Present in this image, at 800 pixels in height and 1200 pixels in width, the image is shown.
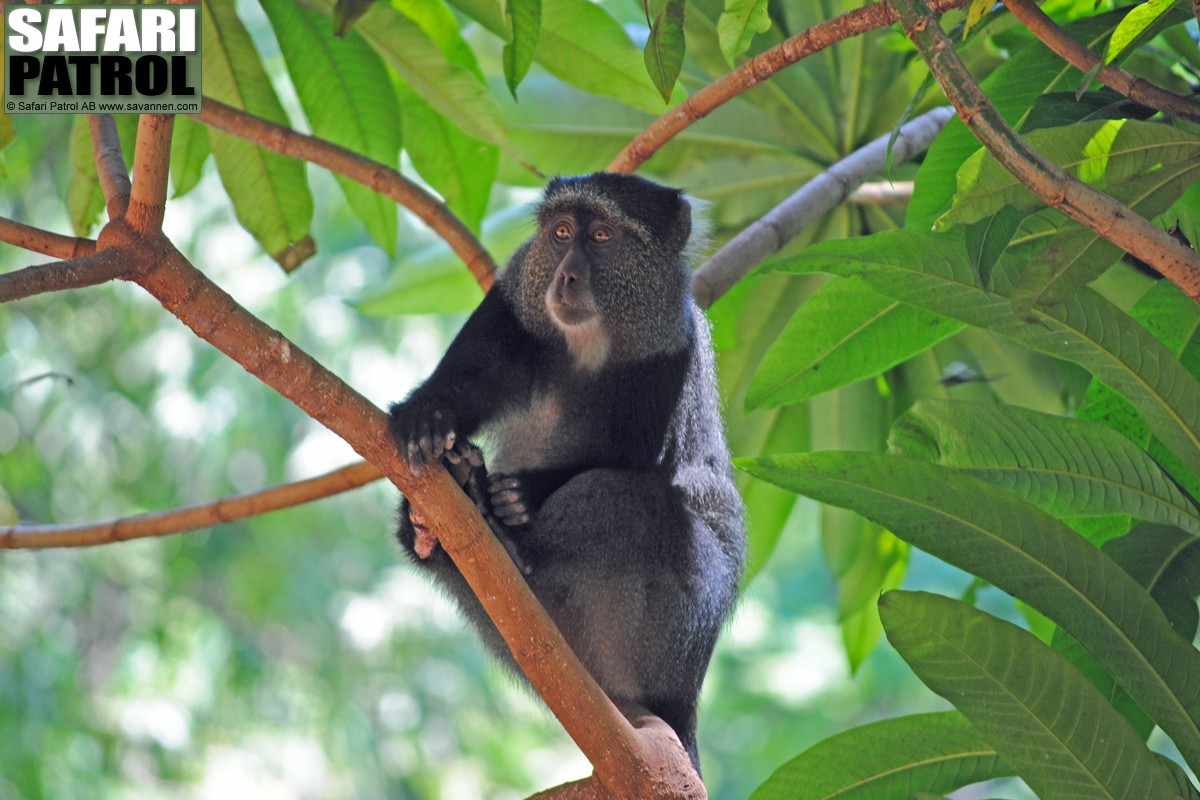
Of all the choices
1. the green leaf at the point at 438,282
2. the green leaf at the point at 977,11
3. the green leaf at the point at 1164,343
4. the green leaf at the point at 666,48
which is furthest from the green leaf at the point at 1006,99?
the green leaf at the point at 438,282

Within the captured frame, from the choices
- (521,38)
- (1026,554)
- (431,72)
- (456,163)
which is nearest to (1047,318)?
(1026,554)

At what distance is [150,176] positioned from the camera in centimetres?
207

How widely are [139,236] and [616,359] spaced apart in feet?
5.80

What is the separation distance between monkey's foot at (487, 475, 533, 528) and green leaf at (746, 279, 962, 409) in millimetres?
662

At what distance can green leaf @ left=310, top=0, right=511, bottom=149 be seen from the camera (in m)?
3.31

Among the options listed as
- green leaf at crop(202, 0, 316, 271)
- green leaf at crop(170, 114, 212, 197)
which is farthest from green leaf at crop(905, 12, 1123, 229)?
green leaf at crop(170, 114, 212, 197)

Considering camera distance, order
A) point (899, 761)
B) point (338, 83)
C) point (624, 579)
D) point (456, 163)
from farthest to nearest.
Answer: point (456, 163) → point (338, 83) → point (624, 579) → point (899, 761)

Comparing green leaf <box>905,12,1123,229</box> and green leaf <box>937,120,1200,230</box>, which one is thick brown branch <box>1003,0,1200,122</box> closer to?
green leaf <box>937,120,1200,230</box>

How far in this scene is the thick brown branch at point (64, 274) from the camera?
181 centimetres

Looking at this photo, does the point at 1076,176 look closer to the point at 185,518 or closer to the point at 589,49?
the point at 589,49

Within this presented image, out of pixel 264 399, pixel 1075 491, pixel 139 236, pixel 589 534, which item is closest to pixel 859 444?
pixel 589 534

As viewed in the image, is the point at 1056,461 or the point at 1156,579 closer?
the point at 1056,461

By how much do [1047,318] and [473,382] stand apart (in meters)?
1.70

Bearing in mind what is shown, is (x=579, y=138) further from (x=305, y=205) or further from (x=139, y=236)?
(x=139, y=236)
